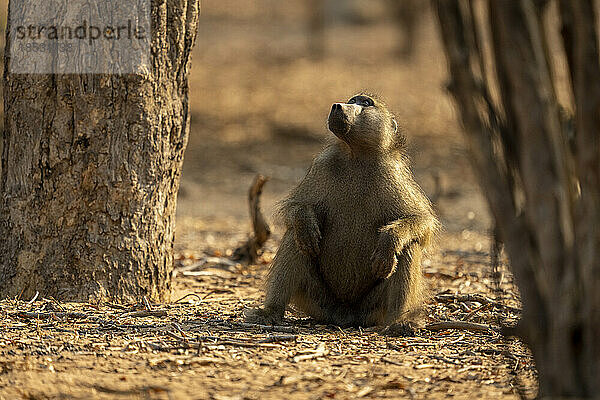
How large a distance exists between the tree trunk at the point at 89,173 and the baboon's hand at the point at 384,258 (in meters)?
1.36

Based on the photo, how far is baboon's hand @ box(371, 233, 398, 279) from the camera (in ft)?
15.5

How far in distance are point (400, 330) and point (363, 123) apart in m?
1.24

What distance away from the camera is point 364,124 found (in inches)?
200

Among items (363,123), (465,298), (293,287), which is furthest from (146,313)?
(465,298)

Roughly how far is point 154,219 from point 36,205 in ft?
2.26

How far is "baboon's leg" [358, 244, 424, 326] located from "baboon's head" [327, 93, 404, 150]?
2.29 feet

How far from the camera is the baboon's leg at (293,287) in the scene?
4.89m

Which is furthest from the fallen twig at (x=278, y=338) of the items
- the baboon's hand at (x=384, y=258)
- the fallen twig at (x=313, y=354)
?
the baboon's hand at (x=384, y=258)

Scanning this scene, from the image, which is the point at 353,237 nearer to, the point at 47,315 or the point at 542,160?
the point at 47,315

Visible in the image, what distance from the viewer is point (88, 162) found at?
4969mm

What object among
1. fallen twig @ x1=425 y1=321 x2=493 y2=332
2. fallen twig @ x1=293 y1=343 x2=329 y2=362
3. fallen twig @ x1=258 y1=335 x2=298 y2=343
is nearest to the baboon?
fallen twig @ x1=425 y1=321 x2=493 y2=332

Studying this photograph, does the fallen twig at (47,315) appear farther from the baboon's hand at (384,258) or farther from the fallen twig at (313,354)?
the baboon's hand at (384,258)

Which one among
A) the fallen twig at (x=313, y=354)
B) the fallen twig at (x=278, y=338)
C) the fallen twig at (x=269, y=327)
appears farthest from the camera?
the fallen twig at (x=269, y=327)

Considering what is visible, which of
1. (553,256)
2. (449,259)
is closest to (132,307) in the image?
(553,256)
